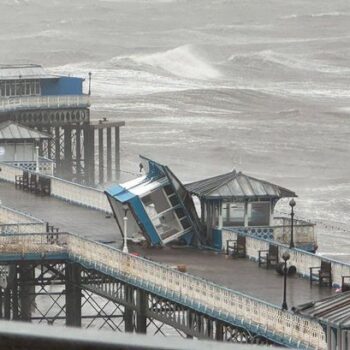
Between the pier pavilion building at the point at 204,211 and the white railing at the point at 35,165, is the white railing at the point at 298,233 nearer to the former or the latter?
the pier pavilion building at the point at 204,211

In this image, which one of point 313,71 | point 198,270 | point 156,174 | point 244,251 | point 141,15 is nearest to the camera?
point 198,270

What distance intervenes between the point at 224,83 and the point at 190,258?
84.7m

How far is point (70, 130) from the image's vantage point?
60.8 m

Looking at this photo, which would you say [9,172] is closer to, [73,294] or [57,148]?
[73,294]

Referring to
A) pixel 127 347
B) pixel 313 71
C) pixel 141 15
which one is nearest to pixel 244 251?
pixel 127 347

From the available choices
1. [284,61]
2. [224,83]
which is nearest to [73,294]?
[224,83]

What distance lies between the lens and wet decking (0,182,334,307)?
864 inches

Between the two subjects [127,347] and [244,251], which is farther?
[244,251]

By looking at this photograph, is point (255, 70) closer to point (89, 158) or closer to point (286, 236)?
point (89, 158)

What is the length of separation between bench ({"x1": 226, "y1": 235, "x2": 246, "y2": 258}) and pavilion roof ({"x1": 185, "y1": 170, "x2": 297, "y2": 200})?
3.68 ft

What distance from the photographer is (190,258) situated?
26766 mm

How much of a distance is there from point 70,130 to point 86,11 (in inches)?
5257

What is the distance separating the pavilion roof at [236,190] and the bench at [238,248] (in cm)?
112

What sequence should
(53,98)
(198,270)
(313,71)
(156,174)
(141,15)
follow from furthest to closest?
(141,15), (313,71), (53,98), (156,174), (198,270)
